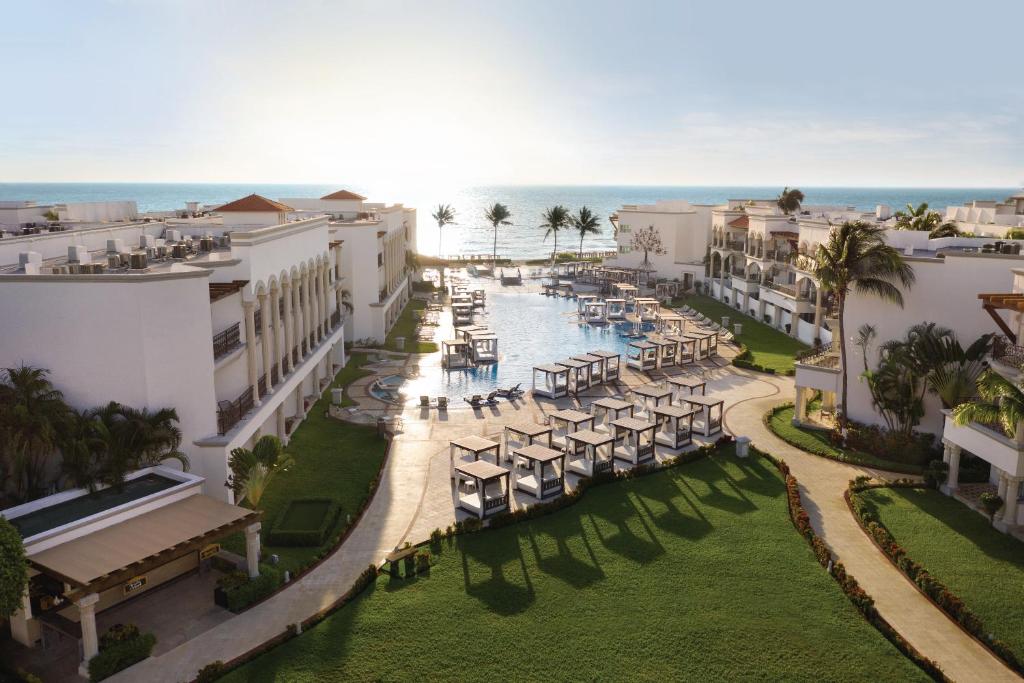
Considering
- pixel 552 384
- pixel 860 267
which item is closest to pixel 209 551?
pixel 552 384

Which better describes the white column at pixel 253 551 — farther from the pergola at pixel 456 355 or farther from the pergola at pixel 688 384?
the pergola at pixel 456 355

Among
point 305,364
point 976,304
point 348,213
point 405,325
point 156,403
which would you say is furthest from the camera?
point 348,213

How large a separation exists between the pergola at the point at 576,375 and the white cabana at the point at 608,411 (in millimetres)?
3696

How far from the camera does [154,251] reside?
104 ft

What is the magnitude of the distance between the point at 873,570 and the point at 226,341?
2348cm

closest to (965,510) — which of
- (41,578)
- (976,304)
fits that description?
(976,304)

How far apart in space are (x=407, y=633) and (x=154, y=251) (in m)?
21.7

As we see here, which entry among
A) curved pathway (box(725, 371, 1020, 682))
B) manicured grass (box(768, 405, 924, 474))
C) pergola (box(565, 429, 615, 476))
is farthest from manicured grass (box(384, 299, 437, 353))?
manicured grass (box(768, 405, 924, 474))

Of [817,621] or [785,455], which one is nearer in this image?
[817,621]

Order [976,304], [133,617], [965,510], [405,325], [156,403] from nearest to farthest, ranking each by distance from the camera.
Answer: [133,617] < [156,403] < [965,510] < [976,304] < [405,325]

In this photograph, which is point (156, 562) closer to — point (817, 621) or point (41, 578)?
point (41, 578)

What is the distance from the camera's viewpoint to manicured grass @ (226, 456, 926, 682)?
1744cm

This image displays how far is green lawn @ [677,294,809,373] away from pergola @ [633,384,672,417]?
38.4ft

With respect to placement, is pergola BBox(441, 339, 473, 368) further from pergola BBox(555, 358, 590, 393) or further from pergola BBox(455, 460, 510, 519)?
pergola BBox(455, 460, 510, 519)
